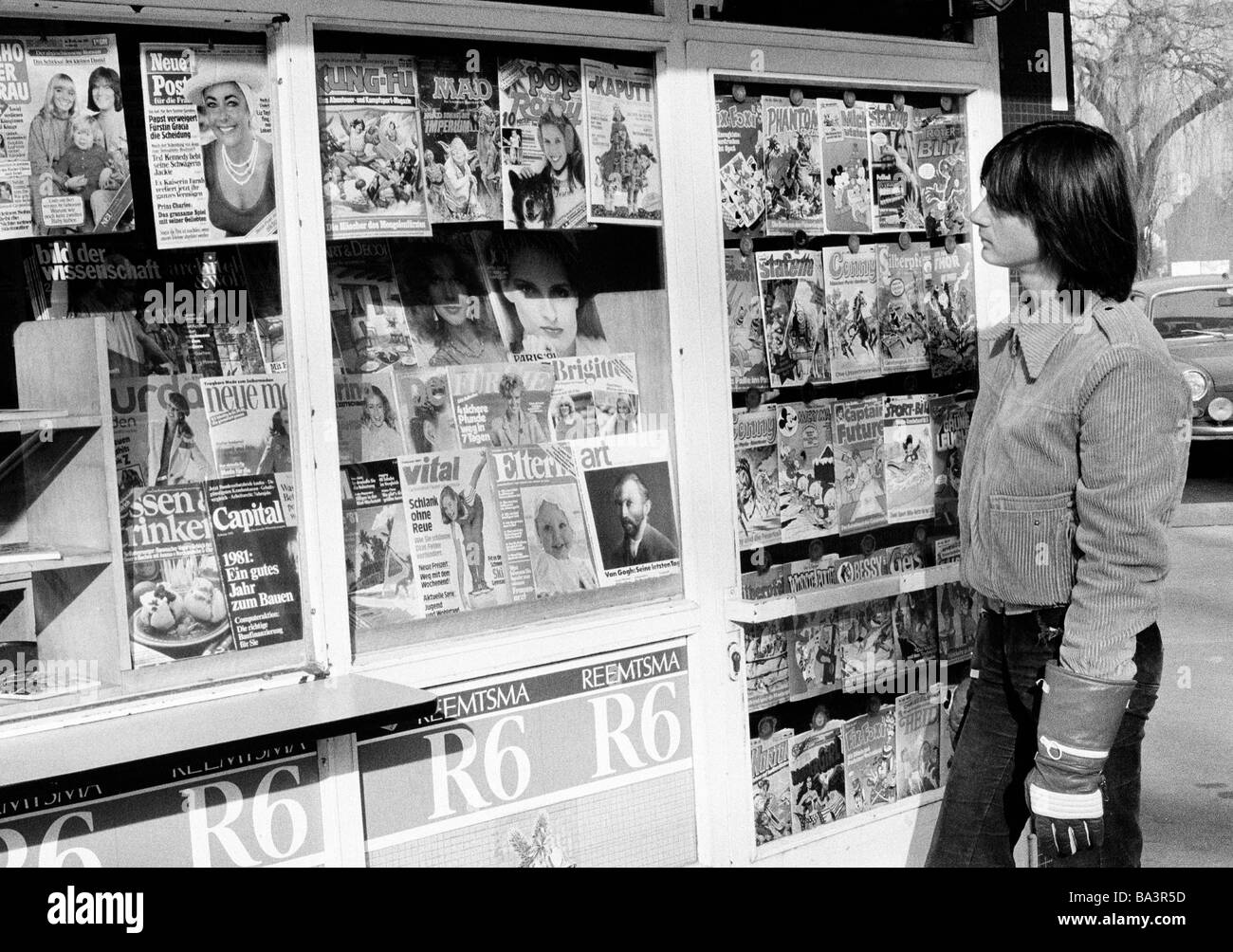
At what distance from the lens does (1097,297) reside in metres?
2.32

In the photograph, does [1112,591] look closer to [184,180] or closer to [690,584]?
[690,584]


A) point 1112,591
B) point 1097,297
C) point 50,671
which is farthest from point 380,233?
point 1112,591

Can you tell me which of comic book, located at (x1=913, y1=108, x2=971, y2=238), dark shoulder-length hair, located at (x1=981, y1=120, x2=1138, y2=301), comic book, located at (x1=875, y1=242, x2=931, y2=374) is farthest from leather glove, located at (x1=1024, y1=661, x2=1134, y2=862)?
comic book, located at (x1=913, y1=108, x2=971, y2=238)

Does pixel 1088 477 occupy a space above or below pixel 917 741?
above

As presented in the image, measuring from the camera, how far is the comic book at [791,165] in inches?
138

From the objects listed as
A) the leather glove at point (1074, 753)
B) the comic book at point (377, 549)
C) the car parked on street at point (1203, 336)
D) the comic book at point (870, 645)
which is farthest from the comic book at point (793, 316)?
the car parked on street at point (1203, 336)

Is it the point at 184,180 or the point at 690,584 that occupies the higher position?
the point at 184,180

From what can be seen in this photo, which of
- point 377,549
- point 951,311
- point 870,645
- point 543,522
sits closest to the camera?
point 377,549

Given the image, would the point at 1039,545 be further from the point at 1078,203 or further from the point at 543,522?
the point at 543,522

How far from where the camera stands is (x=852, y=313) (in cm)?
369

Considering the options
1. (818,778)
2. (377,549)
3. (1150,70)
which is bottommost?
(818,778)

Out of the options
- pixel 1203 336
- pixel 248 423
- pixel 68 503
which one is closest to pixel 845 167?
pixel 248 423

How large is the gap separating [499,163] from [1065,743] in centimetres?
183

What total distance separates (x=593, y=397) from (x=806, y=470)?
0.65 m
